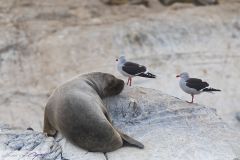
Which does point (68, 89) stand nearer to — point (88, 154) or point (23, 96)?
point (88, 154)

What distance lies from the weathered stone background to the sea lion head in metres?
4.15

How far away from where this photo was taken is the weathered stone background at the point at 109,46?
1270 centimetres

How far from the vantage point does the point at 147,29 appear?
13906 mm

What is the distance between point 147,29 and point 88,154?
7259mm

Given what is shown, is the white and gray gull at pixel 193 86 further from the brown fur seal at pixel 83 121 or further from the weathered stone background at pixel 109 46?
the weathered stone background at pixel 109 46

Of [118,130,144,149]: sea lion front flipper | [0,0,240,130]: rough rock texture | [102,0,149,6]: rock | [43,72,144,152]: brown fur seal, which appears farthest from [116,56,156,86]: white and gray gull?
[102,0,149,6]: rock

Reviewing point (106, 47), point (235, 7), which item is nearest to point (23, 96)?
point (106, 47)

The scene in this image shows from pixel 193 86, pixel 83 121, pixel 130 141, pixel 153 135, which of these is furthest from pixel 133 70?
pixel 83 121

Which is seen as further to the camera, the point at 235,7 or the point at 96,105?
the point at 235,7

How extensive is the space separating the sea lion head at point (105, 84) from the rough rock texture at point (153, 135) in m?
0.07

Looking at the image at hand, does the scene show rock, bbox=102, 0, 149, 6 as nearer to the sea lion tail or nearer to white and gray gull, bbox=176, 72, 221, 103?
white and gray gull, bbox=176, 72, 221, 103

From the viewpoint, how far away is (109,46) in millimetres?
13594

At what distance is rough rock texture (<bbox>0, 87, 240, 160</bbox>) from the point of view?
6.81 meters

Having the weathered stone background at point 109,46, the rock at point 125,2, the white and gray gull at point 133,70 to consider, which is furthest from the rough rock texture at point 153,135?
the rock at point 125,2
